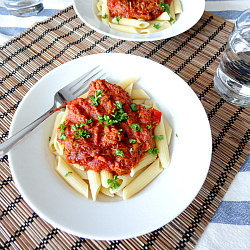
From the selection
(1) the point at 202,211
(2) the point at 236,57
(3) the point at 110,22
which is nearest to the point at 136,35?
(3) the point at 110,22

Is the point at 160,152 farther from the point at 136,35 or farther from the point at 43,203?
the point at 136,35

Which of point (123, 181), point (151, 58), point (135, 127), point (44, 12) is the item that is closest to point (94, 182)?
point (123, 181)

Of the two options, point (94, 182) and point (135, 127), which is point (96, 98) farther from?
point (94, 182)

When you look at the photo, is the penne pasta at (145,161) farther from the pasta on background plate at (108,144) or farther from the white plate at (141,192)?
the white plate at (141,192)

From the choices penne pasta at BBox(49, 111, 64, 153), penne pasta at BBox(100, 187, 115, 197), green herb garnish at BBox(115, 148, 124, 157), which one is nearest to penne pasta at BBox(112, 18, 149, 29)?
penne pasta at BBox(49, 111, 64, 153)

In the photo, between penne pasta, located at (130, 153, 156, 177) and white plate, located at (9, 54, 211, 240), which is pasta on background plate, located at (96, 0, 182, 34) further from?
penne pasta, located at (130, 153, 156, 177)

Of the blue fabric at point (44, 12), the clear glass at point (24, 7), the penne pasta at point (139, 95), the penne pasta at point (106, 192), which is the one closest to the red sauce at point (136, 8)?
the blue fabric at point (44, 12)
